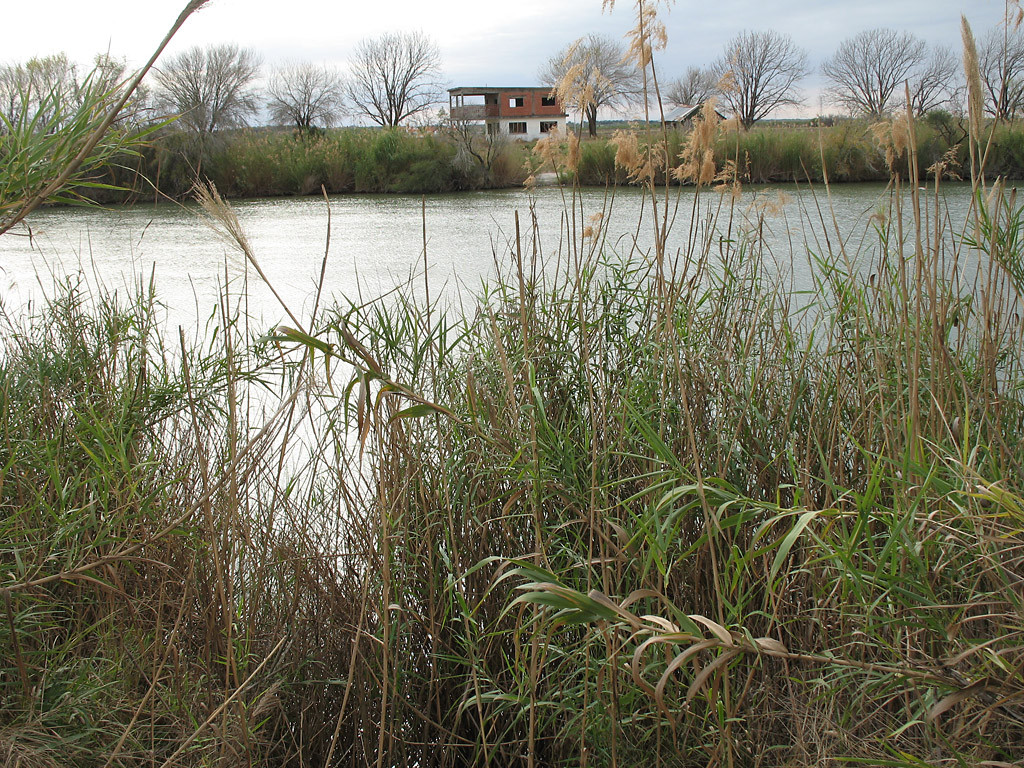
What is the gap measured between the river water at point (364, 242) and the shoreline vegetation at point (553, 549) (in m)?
0.77

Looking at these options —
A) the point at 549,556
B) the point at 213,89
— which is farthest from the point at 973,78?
the point at 213,89

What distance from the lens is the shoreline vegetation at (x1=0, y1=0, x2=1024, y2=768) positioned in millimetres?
986

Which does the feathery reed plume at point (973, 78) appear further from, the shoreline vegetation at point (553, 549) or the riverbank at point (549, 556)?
the riverbank at point (549, 556)

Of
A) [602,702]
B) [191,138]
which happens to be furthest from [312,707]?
[191,138]

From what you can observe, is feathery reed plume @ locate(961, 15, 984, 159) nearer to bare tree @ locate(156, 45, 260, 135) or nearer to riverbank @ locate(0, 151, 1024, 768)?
riverbank @ locate(0, 151, 1024, 768)

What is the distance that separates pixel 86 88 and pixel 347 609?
3.56 feet

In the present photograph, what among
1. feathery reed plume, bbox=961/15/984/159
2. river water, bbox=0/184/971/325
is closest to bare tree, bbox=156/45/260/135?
river water, bbox=0/184/971/325

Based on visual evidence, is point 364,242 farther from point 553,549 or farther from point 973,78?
point 973,78

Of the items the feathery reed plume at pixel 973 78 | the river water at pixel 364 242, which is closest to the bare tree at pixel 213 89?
the river water at pixel 364 242

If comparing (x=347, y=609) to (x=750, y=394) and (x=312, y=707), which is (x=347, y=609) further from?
(x=750, y=394)

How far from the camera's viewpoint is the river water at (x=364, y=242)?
400cm

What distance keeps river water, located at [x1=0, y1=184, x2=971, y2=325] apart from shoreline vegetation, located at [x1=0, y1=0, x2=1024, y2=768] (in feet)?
2.52

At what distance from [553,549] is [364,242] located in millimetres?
5423

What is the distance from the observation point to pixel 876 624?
1.07 metres
